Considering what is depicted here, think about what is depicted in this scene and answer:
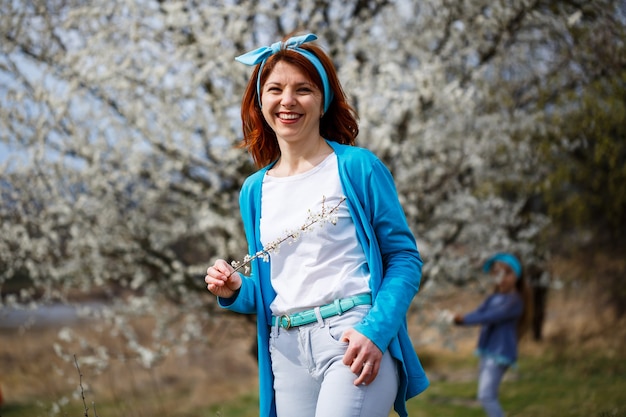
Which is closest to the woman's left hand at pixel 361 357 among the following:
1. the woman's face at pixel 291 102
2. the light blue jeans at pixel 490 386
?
the woman's face at pixel 291 102

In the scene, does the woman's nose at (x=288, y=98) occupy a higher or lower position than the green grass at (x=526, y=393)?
higher

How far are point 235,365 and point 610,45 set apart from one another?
7.03 metres

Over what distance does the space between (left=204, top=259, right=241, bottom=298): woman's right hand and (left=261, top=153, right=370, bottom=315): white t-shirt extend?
12 cm

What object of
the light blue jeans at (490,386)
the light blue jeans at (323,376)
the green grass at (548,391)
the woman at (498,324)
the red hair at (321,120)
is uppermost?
the red hair at (321,120)

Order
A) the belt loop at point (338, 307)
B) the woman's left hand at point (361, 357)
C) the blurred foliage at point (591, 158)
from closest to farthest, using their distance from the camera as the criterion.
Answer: the woman's left hand at point (361, 357) → the belt loop at point (338, 307) → the blurred foliage at point (591, 158)

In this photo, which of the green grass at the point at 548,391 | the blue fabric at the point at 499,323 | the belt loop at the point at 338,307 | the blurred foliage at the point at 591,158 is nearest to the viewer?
the belt loop at the point at 338,307

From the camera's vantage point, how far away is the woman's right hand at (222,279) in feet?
5.90

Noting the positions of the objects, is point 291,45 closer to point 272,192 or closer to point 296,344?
point 272,192

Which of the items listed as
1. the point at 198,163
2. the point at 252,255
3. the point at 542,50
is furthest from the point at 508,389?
the point at 252,255

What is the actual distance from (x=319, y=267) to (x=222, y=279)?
26 cm

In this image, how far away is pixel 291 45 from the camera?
6.30 feet

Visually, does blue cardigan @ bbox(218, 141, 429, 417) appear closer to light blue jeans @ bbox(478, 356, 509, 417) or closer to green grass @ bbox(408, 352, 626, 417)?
light blue jeans @ bbox(478, 356, 509, 417)

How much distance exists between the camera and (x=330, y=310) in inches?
68.9

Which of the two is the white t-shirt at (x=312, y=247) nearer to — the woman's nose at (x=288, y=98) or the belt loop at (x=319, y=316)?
the belt loop at (x=319, y=316)
